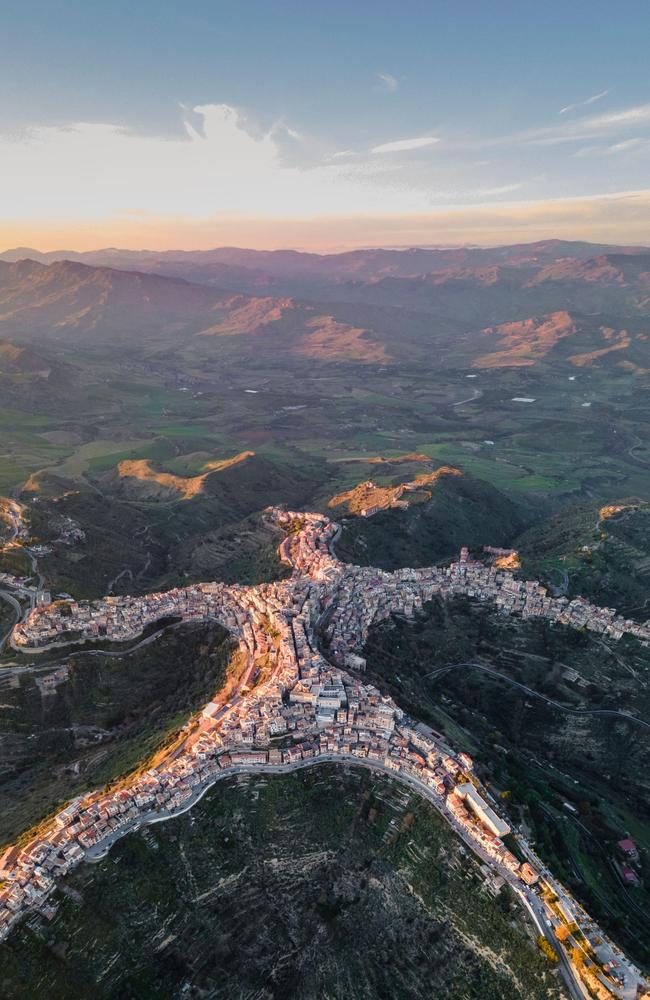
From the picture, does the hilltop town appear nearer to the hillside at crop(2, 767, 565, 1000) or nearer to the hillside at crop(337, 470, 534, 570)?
the hillside at crop(2, 767, 565, 1000)

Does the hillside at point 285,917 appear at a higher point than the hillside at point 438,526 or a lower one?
higher

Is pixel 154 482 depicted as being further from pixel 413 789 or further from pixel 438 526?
pixel 413 789

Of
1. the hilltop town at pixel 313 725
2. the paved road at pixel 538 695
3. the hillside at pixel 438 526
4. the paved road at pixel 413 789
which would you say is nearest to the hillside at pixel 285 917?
the paved road at pixel 413 789

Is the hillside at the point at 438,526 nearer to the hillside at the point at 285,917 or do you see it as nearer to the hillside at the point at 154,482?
the hillside at the point at 154,482

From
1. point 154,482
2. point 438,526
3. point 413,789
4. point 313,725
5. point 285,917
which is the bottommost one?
point 154,482

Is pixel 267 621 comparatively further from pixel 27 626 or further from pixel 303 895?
pixel 303 895

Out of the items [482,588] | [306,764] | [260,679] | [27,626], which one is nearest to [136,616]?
[27,626]

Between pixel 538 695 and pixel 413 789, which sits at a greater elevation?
pixel 413 789

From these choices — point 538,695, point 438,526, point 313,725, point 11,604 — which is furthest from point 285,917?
point 438,526

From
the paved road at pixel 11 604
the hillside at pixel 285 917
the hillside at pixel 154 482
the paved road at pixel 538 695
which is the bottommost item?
the hillside at pixel 154 482
